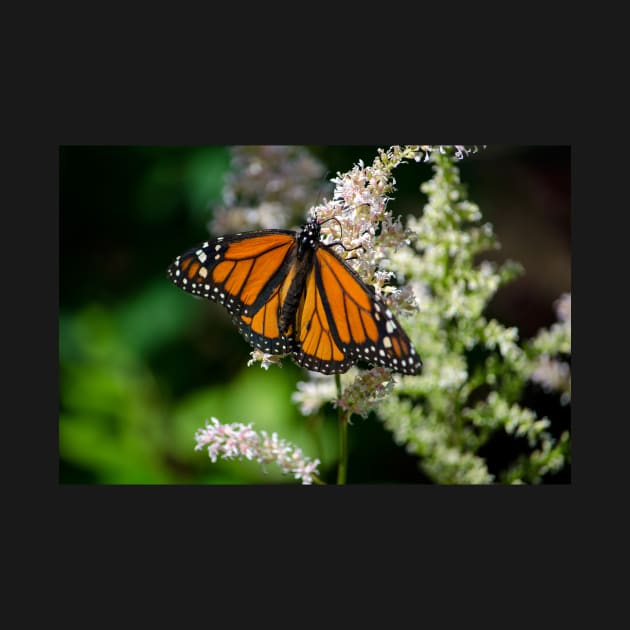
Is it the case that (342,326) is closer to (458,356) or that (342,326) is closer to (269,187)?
(458,356)

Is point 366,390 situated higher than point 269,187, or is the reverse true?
point 269,187

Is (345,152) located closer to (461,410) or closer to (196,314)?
(461,410)

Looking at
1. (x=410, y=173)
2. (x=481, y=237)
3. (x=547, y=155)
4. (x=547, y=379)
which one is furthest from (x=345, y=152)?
(x=547, y=379)

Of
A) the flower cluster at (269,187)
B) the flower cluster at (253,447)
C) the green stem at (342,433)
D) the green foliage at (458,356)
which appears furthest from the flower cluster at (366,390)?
the flower cluster at (269,187)

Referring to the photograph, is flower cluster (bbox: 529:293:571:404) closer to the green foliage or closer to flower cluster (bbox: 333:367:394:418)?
the green foliage

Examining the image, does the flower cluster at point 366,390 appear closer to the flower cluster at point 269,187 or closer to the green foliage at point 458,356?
the green foliage at point 458,356

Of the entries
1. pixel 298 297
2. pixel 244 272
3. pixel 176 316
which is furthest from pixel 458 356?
pixel 176 316
